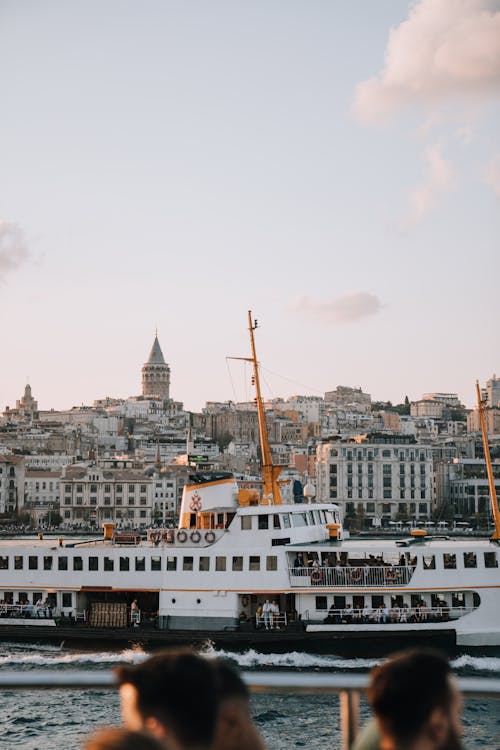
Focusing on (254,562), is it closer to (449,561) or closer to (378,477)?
(449,561)

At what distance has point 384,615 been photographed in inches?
891

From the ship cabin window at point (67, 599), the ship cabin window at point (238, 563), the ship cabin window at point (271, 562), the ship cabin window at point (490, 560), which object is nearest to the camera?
the ship cabin window at point (490, 560)

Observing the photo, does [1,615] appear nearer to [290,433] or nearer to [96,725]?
[96,725]

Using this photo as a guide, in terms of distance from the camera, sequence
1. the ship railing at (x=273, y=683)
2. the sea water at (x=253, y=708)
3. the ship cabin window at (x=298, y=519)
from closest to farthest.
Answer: the ship railing at (x=273, y=683) → the sea water at (x=253, y=708) → the ship cabin window at (x=298, y=519)

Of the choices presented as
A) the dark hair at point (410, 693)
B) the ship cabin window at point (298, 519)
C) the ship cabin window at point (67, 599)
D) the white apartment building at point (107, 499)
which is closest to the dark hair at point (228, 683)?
the dark hair at point (410, 693)

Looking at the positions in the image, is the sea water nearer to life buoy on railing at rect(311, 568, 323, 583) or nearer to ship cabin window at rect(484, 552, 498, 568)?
life buoy on railing at rect(311, 568, 323, 583)

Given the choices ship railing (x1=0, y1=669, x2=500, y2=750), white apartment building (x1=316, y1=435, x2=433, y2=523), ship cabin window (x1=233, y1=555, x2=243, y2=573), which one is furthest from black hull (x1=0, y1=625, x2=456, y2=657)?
white apartment building (x1=316, y1=435, x2=433, y2=523)

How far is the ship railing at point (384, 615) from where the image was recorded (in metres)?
22.4

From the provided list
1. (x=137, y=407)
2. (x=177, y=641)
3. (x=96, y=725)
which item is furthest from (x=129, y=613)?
(x=137, y=407)

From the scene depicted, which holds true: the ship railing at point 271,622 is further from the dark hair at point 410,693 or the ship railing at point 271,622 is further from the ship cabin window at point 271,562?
the dark hair at point 410,693

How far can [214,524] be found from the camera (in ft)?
80.0

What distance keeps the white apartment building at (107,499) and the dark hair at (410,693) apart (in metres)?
85.9

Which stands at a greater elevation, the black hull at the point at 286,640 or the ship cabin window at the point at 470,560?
the ship cabin window at the point at 470,560

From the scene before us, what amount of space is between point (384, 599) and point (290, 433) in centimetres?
12714
